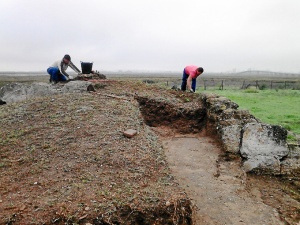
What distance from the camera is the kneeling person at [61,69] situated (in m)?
10.6

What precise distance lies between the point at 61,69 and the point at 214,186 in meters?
7.25

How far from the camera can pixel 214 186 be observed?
5.34 m

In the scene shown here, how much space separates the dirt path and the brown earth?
0.05 ft

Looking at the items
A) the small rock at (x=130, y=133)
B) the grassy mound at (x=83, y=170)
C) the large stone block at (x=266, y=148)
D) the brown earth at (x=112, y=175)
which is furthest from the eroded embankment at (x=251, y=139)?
the small rock at (x=130, y=133)

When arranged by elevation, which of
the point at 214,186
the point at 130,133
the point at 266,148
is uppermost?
the point at 130,133

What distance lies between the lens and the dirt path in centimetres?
452

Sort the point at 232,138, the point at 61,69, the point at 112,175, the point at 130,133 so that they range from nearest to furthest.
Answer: the point at 112,175, the point at 130,133, the point at 232,138, the point at 61,69

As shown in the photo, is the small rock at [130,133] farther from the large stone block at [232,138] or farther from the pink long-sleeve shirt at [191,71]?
the pink long-sleeve shirt at [191,71]

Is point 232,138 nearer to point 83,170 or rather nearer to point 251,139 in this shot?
point 251,139

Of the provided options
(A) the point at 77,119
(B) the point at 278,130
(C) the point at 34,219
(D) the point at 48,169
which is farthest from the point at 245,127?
(C) the point at 34,219

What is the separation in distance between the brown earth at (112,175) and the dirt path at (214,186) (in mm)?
16

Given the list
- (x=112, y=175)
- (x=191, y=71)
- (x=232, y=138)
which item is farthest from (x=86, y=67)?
(x=112, y=175)

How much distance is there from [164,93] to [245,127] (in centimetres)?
382

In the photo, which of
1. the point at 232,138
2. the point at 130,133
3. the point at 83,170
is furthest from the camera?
the point at 232,138
